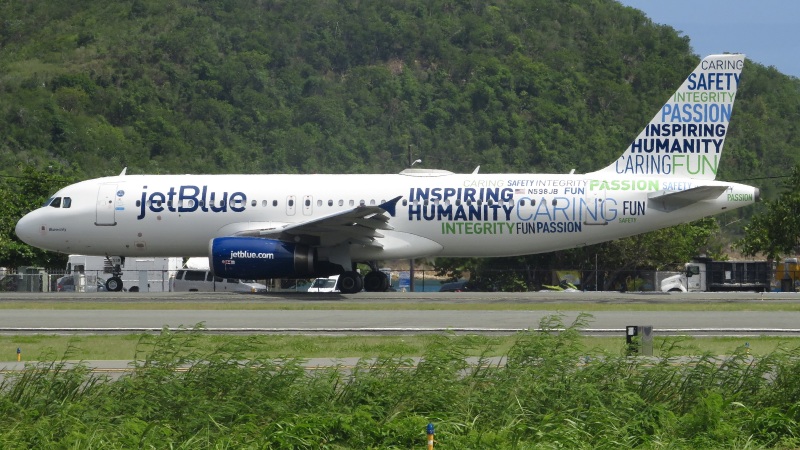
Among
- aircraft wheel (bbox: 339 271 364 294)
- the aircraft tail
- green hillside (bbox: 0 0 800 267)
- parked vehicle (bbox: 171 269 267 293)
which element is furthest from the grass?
green hillside (bbox: 0 0 800 267)

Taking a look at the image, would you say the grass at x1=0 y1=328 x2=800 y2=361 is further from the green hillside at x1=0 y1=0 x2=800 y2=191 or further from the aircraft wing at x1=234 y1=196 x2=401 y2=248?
the green hillside at x1=0 y1=0 x2=800 y2=191

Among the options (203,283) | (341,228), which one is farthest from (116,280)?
(341,228)

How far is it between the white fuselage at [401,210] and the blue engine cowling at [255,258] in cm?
231

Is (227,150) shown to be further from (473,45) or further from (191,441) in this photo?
(191,441)

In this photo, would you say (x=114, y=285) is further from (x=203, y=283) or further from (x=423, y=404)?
(x=423, y=404)

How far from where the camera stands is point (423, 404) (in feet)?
45.8

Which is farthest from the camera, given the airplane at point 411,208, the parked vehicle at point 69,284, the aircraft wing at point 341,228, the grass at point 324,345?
the parked vehicle at point 69,284

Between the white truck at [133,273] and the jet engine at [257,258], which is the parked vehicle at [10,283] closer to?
the white truck at [133,273]

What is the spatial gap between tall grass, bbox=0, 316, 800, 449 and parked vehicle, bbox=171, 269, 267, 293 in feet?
111

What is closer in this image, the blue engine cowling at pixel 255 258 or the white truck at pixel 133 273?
the blue engine cowling at pixel 255 258

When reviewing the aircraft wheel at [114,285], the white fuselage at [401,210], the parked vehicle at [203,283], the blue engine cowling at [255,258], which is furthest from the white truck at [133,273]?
the blue engine cowling at [255,258]

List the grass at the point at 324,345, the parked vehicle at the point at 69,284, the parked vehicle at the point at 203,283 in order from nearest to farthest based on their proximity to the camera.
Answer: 1. the grass at the point at 324,345
2. the parked vehicle at the point at 203,283
3. the parked vehicle at the point at 69,284

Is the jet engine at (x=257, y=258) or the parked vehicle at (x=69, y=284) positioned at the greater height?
the jet engine at (x=257, y=258)

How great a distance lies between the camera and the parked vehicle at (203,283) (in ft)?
162
